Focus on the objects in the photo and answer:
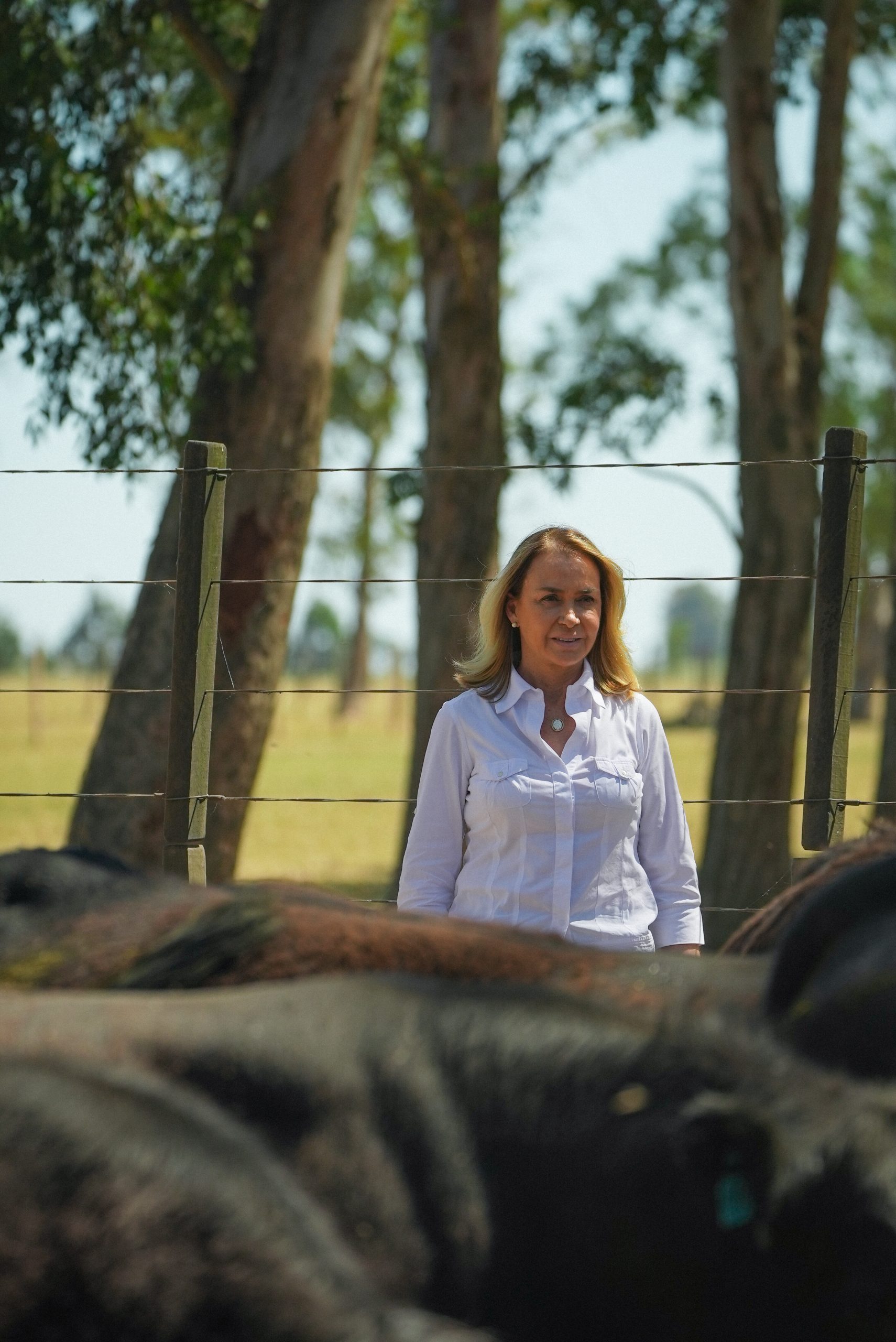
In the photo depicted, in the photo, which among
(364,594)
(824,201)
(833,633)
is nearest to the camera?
(833,633)

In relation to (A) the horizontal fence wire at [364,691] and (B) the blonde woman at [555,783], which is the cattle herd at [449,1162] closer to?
(B) the blonde woman at [555,783]

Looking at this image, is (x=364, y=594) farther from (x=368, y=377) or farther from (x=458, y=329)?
(x=458, y=329)

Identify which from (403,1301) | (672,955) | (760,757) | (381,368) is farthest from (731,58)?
(381,368)

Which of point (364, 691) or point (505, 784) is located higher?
point (364, 691)

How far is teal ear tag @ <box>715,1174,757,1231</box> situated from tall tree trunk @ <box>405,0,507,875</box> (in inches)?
329

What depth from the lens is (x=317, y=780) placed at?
2102 cm

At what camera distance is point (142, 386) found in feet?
22.7

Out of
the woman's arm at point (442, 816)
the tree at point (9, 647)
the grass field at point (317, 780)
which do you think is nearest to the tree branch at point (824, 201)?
the grass field at point (317, 780)

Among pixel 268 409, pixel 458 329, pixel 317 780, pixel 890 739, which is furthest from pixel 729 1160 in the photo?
pixel 317 780

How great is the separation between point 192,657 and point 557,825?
149 centimetres

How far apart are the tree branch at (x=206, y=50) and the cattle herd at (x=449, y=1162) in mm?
6736

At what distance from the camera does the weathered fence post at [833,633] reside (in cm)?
395

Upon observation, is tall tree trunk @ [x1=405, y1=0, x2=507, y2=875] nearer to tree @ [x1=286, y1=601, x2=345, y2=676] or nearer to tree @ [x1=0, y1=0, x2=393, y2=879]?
tree @ [x1=0, y1=0, x2=393, y2=879]

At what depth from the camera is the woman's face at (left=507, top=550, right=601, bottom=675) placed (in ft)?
10.7
